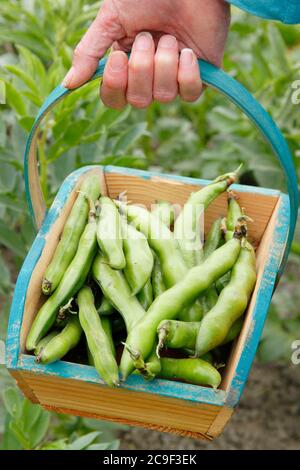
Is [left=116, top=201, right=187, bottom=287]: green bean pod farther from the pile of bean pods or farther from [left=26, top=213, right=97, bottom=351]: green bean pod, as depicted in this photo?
[left=26, top=213, right=97, bottom=351]: green bean pod

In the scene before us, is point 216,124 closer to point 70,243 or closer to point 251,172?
point 251,172

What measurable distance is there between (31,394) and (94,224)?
0.33 meters

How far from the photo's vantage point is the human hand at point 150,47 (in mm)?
1273

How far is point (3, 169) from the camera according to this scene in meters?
1.97

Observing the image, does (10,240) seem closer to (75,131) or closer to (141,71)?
(75,131)

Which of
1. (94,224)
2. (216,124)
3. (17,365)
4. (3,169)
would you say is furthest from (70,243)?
(216,124)

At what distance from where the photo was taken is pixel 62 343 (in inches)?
47.8

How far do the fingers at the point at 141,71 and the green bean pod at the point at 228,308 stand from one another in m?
0.35

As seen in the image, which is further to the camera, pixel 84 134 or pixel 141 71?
pixel 84 134

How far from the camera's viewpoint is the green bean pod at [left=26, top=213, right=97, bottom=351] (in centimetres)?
125

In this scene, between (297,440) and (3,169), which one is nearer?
(3,169)

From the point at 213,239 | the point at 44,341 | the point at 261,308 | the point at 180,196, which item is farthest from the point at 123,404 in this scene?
the point at 180,196

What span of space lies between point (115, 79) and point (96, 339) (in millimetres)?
454

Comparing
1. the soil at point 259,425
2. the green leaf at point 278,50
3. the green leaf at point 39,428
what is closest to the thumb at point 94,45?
the green leaf at point 39,428
